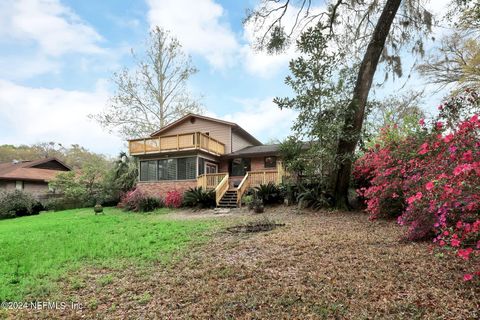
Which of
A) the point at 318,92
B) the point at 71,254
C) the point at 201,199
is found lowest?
the point at 71,254

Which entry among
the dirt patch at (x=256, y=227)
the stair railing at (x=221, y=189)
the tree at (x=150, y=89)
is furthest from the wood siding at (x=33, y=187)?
the dirt patch at (x=256, y=227)

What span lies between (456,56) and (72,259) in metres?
15.9

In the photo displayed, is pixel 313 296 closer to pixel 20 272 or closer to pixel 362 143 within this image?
pixel 20 272

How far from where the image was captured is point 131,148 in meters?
17.4

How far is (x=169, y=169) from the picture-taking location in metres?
17.0

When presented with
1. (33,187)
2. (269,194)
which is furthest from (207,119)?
(33,187)

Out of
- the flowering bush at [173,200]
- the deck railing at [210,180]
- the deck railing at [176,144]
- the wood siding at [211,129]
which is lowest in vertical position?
the flowering bush at [173,200]

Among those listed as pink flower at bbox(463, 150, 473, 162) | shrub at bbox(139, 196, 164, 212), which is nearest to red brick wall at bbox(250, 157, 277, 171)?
shrub at bbox(139, 196, 164, 212)

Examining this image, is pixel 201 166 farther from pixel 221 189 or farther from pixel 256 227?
pixel 256 227

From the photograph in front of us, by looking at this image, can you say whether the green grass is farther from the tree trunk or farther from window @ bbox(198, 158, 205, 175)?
window @ bbox(198, 158, 205, 175)

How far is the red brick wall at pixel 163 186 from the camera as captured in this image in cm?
1609

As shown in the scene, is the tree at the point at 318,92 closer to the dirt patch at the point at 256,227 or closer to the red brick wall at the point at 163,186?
the dirt patch at the point at 256,227

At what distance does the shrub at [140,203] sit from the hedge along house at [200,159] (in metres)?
1.49

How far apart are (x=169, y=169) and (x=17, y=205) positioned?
9803 mm
